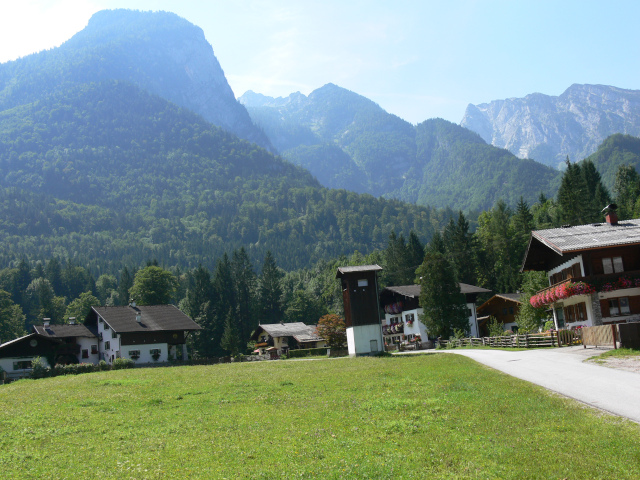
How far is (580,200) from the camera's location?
9481 cm

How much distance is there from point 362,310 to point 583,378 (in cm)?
3850

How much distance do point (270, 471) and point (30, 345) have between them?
6810 cm

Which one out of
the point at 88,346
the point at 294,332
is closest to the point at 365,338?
the point at 88,346

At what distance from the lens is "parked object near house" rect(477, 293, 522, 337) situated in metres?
81.2

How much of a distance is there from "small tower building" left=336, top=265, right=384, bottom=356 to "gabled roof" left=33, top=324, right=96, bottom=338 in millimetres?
37420

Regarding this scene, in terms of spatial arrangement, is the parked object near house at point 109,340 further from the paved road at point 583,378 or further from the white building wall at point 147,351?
the paved road at point 583,378

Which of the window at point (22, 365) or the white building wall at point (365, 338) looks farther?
the window at point (22, 365)

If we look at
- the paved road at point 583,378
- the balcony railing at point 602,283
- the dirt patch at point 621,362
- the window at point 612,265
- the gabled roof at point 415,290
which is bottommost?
the paved road at point 583,378

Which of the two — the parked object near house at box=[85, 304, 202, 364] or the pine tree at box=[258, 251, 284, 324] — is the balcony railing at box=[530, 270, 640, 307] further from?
the pine tree at box=[258, 251, 284, 324]

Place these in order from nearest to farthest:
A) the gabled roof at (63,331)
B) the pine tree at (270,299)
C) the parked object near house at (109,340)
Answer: the parked object near house at (109,340)
the gabled roof at (63,331)
the pine tree at (270,299)

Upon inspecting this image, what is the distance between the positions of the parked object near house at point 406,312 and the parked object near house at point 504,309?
2.73 meters

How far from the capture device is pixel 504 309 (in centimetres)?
8338

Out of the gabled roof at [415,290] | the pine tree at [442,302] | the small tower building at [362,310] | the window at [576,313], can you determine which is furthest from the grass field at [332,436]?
the gabled roof at [415,290]

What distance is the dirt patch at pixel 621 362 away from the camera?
23.3m
